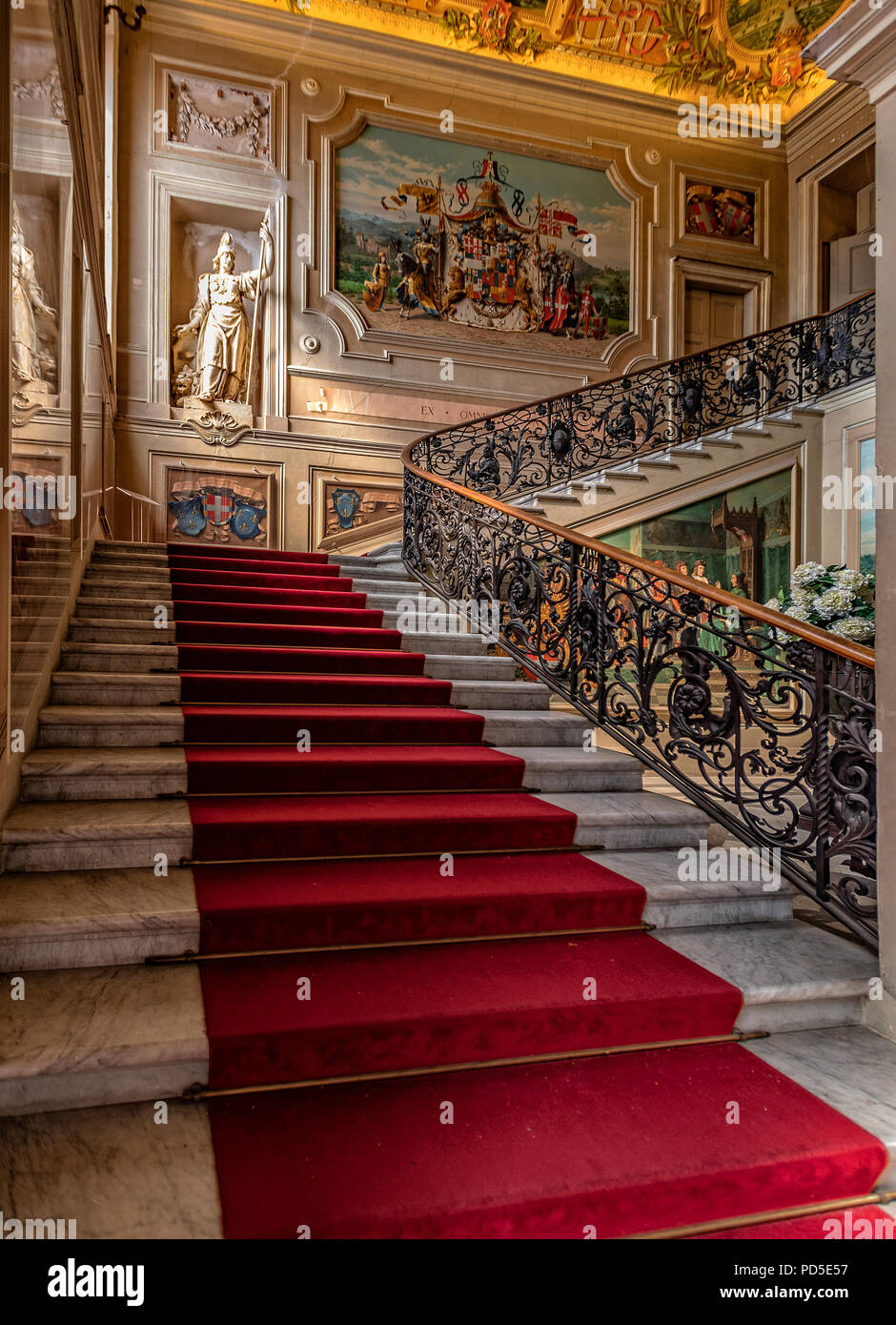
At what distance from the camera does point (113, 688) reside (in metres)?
3.72

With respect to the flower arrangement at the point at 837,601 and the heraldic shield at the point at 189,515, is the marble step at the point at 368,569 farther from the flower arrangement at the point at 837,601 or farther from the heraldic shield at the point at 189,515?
the flower arrangement at the point at 837,601

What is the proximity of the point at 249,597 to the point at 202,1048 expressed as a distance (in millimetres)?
3776

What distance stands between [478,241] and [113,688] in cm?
853

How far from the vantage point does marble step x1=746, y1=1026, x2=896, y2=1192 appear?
204 centimetres

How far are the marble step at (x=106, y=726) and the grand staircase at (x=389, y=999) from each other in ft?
0.05

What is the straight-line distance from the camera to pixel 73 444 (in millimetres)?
3982

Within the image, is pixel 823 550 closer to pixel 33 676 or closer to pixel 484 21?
pixel 484 21

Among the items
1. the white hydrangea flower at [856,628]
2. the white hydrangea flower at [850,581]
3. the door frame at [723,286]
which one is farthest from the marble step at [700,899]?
the door frame at [723,286]

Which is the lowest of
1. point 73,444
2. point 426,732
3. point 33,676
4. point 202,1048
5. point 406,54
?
point 202,1048

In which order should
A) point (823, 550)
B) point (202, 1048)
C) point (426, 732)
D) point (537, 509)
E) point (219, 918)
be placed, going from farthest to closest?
point (823, 550) < point (537, 509) < point (426, 732) < point (219, 918) < point (202, 1048)

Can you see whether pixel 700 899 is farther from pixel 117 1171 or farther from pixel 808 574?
pixel 808 574

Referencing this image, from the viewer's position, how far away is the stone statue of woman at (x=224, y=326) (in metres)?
8.94

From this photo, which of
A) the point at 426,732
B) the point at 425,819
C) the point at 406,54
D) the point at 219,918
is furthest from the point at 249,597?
the point at 406,54

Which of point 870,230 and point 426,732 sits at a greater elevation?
point 870,230
